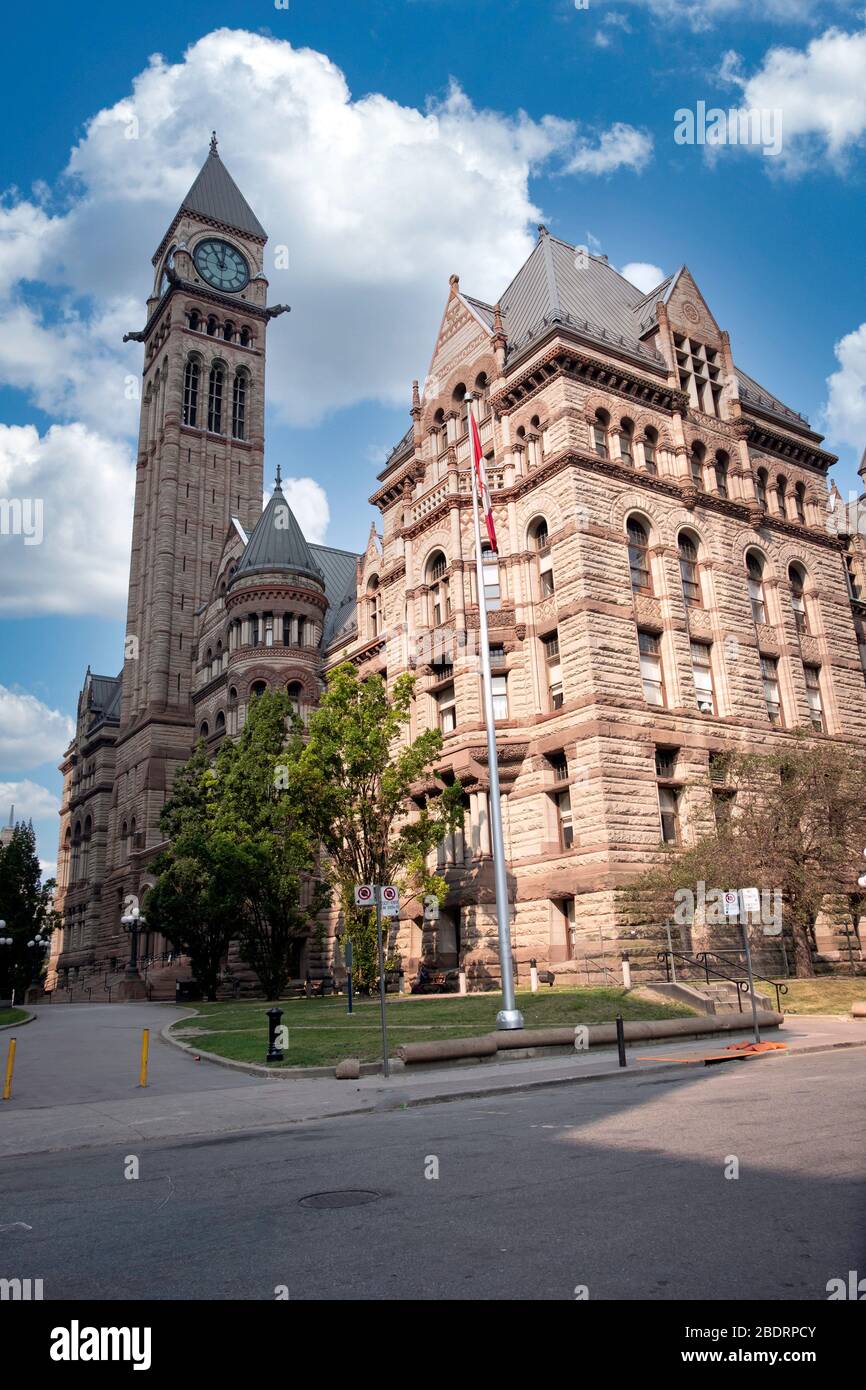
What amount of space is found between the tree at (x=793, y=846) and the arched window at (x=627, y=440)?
44.3ft

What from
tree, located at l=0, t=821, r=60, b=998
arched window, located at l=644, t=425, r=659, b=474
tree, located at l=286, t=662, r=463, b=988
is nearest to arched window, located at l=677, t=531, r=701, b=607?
arched window, located at l=644, t=425, r=659, b=474

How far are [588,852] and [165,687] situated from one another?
44727mm

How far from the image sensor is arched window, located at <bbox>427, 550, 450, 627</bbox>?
41.2 m

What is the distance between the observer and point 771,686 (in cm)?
4122

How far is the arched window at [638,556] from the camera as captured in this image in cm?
3769

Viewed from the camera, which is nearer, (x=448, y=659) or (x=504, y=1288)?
(x=504, y=1288)

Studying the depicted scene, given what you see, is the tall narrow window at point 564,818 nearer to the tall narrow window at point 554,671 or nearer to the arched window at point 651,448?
the tall narrow window at point 554,671

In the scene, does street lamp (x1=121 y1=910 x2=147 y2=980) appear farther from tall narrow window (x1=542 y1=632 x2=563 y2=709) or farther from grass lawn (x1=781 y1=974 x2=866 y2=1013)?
grass lawn (x1=781 y1=974 x2=866 y2=1013)

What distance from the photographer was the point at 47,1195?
8.42 m

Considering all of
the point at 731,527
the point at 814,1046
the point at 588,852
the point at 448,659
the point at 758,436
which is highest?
the point at 758,436

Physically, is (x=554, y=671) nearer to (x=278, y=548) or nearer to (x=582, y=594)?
(x=582, y=594)

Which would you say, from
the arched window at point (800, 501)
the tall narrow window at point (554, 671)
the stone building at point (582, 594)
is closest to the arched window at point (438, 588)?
the stone building at point (582, 594)
